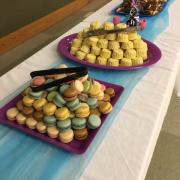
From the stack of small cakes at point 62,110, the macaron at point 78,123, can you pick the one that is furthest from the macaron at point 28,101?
the macaron at point 78,123

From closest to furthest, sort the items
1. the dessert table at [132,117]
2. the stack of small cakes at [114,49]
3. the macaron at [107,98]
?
the dessert table at [132,117], the macaron at [107,98], the stack of small cakes at [114,49]

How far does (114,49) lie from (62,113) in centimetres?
36

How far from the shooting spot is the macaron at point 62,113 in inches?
20.4

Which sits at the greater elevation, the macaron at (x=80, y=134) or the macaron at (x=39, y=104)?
the macaron at (x=39, y=104)

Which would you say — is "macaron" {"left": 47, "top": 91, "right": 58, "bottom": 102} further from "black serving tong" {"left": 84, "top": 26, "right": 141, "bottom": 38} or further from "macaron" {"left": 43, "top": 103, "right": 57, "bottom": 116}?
"black serving tong" {"left": 84, "top": 26, "right": 141, "bottom": 38}

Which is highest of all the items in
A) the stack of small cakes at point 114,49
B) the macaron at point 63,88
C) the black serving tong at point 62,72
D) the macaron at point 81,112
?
the black serving tong at point 62,72

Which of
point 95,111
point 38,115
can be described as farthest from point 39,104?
point 95,111

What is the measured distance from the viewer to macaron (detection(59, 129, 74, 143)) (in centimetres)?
52

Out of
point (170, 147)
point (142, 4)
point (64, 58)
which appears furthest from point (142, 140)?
point (142, 4)

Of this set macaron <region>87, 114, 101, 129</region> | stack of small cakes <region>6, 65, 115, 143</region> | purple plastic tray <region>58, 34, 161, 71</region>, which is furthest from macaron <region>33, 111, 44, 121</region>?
purple plastic tray <region>58, 34, 161, 71</region>

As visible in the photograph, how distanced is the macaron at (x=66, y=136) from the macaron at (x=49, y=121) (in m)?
0.03

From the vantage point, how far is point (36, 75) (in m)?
0.60

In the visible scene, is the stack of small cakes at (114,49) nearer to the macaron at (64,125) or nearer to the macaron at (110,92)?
the macaron at (110,92)

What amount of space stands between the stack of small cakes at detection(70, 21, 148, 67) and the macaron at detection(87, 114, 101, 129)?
0.30 meters
